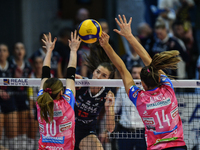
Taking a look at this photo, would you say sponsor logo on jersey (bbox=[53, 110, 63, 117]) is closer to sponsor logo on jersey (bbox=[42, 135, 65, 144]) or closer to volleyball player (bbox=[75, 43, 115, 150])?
sponsor logo on jersey (bbox=[42, 135, 65, 144])

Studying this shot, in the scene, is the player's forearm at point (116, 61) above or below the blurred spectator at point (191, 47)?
below

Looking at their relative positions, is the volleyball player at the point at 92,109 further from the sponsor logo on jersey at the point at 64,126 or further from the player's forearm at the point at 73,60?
the sponsor logo on jersey at the point at 64,126

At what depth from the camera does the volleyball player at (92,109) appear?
519 cm

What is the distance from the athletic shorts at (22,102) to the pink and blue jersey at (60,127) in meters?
3.61

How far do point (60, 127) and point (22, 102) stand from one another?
3.88 metres

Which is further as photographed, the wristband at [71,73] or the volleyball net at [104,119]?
→ the volleyball net at [104,119]

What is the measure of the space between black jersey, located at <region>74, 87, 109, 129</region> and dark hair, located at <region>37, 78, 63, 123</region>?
124cm

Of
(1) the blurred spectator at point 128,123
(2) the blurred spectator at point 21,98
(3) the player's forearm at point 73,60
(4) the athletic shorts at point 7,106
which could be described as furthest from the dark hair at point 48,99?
(4) the athletic shorts at point 7,106

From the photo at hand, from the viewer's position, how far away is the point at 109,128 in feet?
17.1

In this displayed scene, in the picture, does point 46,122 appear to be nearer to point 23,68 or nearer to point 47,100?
point 47,100

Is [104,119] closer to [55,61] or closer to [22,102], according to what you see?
[22,102]

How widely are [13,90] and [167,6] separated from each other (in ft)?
17.6

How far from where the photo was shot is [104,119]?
245 inches

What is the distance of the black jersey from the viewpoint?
5.20 meters
